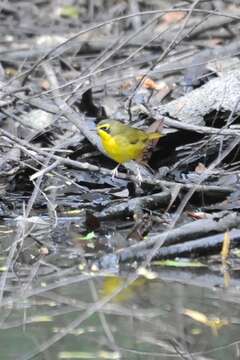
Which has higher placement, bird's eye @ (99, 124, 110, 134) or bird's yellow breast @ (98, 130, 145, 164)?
bird's eye @ (99, 124, 110, 134)

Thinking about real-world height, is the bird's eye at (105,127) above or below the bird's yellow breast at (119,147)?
above

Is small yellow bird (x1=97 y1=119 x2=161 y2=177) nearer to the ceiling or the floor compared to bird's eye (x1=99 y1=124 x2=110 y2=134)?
nearer to the floor

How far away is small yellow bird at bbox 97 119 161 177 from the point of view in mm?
6380

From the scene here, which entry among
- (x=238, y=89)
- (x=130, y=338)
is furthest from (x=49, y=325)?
(x=238, y=89)

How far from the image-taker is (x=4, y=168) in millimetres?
6883

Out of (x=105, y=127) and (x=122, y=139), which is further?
(x=105, y=127)

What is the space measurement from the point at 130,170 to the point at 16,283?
182 centimetres

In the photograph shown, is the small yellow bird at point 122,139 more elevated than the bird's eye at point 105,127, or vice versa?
the bird's eye at point 105,127

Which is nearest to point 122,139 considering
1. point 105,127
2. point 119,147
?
point 119,147

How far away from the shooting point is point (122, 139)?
634cm

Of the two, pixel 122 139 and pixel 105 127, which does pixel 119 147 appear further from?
pixel 105 127

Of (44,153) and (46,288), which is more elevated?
(44,153)

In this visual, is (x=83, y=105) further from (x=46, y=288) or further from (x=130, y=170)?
(x=46, y=288)

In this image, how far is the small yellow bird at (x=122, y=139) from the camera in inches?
251
